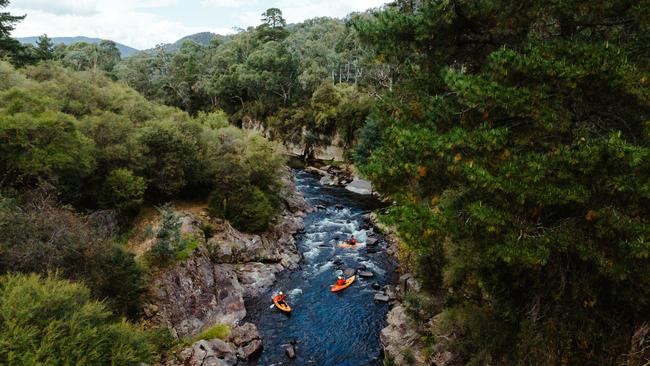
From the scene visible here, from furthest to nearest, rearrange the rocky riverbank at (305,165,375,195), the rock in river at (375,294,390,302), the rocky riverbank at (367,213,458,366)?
the rocky riverbank at (305,165,375,195)
the rock in river at (375,294,390,302)
the rocky riverbank at (367,213,458,366)

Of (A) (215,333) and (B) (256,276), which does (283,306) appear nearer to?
(B) (256,276)

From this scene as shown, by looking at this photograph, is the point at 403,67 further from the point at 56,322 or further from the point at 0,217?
the point at 0,217

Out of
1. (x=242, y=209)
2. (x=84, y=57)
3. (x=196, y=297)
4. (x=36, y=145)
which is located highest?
(x=84, y=57)

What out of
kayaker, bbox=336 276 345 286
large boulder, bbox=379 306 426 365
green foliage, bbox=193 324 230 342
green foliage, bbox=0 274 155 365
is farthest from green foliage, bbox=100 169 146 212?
large boulder, bbox=379 306 426 365

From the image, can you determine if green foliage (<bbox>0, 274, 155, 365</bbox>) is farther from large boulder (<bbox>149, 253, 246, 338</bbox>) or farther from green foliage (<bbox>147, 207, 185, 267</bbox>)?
green foliage (<bbox>147, 207, 185, 267</bbox>)

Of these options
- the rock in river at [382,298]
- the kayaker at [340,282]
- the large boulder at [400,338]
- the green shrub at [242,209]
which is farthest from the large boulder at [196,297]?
the large boulder at [400,338]

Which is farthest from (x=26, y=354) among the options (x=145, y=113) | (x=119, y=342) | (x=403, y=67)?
(x=145, y=113)

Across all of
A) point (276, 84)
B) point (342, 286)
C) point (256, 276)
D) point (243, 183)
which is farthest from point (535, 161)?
point (276, 84)
